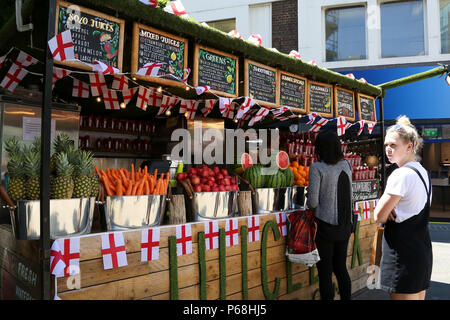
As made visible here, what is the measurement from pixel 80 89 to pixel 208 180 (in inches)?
123

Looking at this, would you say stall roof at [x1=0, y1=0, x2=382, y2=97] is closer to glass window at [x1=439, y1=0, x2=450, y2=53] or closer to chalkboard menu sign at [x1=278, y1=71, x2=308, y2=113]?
chalkboard menu sign at [x1=278, y1=71, x2=308, y2=113]

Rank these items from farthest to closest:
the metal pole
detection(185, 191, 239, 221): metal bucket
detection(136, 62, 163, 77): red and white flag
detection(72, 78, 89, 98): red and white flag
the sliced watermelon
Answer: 1. detection(72, 78, 89, 98): red and white flag
2. the sliced watermelon
3. detection(185, 191, 239, 221): metal bucket
4. detection(136, 62, 163, 77): red and white flag
5. the metal pole

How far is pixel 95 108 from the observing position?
776cm

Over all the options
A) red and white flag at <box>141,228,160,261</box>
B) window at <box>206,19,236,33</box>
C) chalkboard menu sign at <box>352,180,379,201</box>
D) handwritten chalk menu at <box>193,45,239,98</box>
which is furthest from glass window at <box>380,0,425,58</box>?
red and white flag at <box>141,228,160,261</box>

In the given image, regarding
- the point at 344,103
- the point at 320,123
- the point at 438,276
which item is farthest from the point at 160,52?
the point at 438,276

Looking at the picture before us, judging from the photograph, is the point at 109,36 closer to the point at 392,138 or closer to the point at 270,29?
the point at 392,138

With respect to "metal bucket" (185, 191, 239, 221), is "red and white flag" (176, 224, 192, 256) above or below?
below

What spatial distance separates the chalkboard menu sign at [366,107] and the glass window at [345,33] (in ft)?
21.6

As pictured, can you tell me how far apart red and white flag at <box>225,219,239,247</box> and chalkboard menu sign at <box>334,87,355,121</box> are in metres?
3.19

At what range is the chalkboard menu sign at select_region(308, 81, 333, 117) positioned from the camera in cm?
538

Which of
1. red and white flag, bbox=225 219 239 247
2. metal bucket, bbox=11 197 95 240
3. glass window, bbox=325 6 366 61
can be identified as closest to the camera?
metal bucket, bbox=11 197 95 240

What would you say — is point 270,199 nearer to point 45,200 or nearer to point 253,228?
point 253,228

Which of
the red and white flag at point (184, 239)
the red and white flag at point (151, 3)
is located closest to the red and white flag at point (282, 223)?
the red and white flag at point (184, 239)

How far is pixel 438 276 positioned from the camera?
5875 mm
